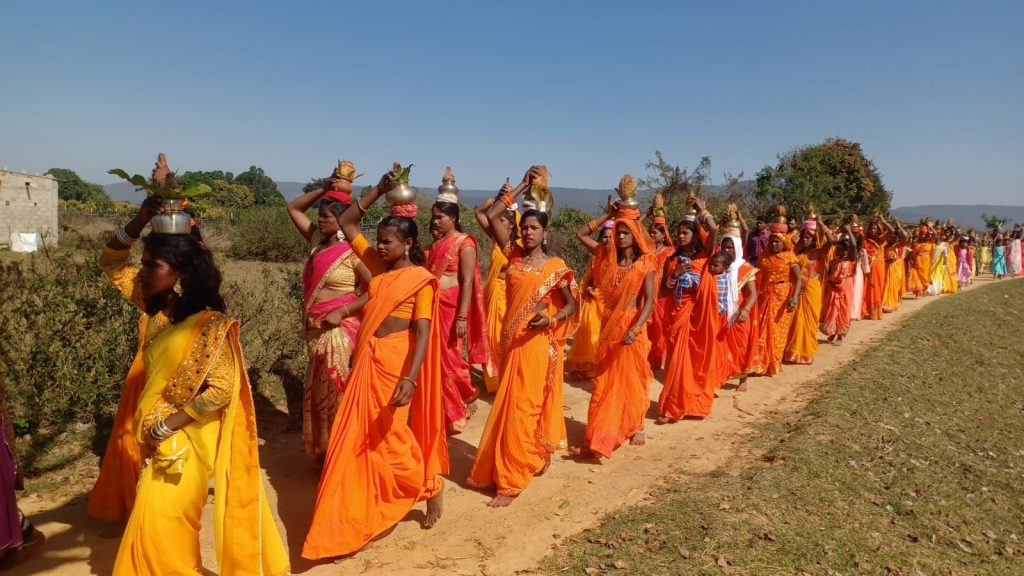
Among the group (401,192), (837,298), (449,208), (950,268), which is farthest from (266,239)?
(950,268)

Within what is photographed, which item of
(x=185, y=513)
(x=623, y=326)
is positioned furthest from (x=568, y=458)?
(x=185, y=513)

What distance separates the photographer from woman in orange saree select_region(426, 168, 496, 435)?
248 inches

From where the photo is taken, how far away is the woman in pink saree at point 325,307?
4.94m

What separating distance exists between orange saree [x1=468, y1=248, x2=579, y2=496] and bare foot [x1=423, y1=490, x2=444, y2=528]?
596 mm

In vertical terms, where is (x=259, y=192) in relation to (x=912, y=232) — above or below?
above

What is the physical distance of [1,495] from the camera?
3.57 meters

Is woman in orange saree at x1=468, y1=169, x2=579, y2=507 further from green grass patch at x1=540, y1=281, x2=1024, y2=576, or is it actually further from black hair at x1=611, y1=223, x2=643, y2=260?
black hair at x1=611, y1=223, x2=643, y2=260

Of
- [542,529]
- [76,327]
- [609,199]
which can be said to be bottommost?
[542,529]

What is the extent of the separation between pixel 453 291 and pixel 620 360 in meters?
1.87

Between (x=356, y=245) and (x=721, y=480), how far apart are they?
11.8 feet

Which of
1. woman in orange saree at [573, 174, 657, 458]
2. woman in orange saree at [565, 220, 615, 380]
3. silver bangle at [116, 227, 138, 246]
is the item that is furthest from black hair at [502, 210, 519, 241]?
silver bangle at [116, 227, 138, 246]

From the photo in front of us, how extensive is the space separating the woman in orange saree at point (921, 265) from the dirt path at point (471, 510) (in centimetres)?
1447

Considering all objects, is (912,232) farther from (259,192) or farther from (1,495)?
(259,192)

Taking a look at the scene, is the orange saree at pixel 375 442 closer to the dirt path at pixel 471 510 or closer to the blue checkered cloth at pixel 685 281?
the dirt path at pixel 471 510
